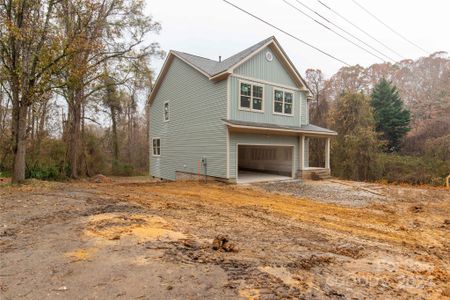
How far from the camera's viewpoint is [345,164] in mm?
20484

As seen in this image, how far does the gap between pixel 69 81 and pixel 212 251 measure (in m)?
10.1

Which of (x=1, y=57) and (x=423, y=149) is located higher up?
(x=1, y=57)

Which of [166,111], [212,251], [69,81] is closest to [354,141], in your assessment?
[166,111]

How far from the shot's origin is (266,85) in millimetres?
13711

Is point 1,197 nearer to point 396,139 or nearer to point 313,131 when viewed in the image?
point 313,131

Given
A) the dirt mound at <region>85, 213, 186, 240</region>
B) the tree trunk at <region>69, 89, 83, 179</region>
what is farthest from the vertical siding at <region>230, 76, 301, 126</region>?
the tree trunk at <region>69, 89, 83, 179</region>

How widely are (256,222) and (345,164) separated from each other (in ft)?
56.4

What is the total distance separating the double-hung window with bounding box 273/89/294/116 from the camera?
1418 centimetres

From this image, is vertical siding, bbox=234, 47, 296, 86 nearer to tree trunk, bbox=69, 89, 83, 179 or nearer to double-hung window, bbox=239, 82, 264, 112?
double-hung window, bbox=239, 82, 264, 112

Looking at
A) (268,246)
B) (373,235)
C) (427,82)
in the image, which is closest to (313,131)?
(373,235)

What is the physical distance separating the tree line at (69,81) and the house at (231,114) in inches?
166

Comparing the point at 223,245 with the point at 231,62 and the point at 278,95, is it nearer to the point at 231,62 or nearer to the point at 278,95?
the point at 231,62

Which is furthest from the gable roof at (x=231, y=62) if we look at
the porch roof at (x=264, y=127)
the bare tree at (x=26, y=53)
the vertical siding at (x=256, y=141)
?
the bare tree at (x=26, y=53)

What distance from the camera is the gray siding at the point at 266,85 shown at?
12539 mm
